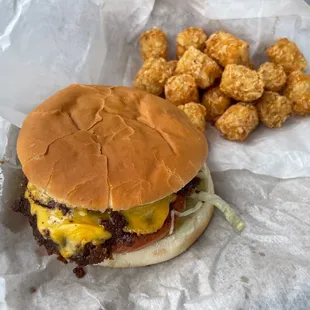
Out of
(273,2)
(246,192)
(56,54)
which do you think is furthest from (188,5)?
(246,192)

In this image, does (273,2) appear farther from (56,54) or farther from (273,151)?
(56,54)

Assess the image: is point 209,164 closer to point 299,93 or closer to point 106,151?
point 299,93

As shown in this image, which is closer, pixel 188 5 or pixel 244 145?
pixel 244 145

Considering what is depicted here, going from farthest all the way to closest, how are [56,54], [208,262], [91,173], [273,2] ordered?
[273,2] < [56,54] < [208,262] < [91,173]

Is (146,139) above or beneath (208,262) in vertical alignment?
above

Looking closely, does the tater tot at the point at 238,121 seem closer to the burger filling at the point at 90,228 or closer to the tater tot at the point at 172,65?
the tater tot at the point at 172,65

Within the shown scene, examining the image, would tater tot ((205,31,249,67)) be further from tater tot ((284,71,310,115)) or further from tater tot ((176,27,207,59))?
tater tot ((284,71,310,115))

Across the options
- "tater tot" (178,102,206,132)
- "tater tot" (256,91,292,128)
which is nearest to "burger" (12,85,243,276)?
"tater tot" (178,102,206,132)
